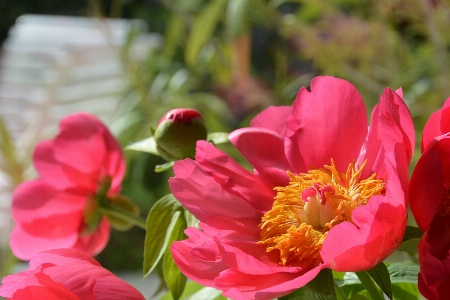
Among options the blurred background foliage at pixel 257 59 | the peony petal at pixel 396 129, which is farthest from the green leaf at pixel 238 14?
the peony petal at pixel 396 129

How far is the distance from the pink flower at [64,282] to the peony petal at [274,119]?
0.08m

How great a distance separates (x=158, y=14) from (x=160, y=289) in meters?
1.25

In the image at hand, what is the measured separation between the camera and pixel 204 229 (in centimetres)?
17

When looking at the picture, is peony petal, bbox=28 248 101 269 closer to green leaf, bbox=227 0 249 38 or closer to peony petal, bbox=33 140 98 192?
peony petal, bbox=33 140 98 192

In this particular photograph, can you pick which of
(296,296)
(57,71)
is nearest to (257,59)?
(57,71)

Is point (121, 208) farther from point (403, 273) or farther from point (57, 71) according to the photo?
point (57, 71)

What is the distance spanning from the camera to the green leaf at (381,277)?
0.15m

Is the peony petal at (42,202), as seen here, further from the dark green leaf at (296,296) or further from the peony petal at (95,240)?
the dark green leaf at (296,296)

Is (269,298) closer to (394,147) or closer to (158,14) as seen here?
(394,147)

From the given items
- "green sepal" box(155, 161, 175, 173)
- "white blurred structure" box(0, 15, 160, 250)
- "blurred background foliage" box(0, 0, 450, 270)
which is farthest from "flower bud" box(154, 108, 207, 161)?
"white blurred structure" box(0, 15, 160, 250)

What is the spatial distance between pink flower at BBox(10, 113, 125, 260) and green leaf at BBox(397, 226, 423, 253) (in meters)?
0.16

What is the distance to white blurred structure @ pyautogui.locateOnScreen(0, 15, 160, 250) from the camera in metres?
1.33

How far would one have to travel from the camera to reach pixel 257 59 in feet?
4.27

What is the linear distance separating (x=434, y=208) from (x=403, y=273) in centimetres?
7
